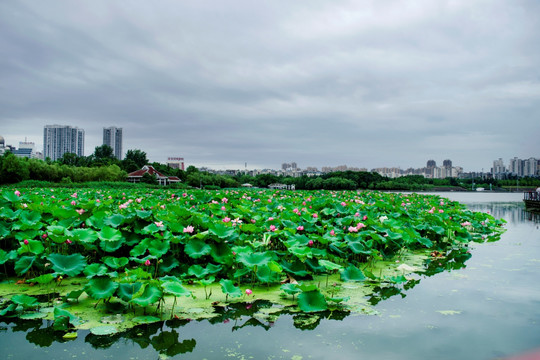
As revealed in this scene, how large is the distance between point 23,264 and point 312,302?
263 cm

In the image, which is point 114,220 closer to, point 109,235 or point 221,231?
point 109,235

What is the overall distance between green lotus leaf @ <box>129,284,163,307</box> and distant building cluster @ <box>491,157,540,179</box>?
138 m

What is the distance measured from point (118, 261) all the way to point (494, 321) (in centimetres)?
329

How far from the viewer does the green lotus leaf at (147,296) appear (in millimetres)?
2727

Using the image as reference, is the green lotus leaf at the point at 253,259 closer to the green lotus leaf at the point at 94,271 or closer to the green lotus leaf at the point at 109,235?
the green lotus leaf at the point at 94,271

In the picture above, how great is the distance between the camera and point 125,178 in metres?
58.2

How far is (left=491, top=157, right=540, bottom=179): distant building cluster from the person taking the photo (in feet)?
→ 420

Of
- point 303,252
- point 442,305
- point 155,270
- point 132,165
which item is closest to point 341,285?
point 303,252

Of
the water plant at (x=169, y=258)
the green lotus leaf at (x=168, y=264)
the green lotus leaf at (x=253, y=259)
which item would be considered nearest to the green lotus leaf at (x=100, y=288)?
the water plant at (x=169, y=258)

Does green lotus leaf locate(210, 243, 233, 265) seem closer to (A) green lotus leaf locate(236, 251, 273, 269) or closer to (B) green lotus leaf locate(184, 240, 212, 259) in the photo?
(B) green lotus leaf locate(184, 240, 212, 259)

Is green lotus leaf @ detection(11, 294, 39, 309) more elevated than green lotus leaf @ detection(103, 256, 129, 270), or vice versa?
green lotus leaf @ detection(103, 256, 129, 270)

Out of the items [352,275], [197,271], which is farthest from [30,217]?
[352,275]

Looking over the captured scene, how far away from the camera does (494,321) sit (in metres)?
3.14

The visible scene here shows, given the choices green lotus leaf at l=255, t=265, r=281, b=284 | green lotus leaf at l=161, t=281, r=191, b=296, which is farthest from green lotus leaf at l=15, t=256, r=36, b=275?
green lotus leaf at l=255, t=265, r=281, b=284
